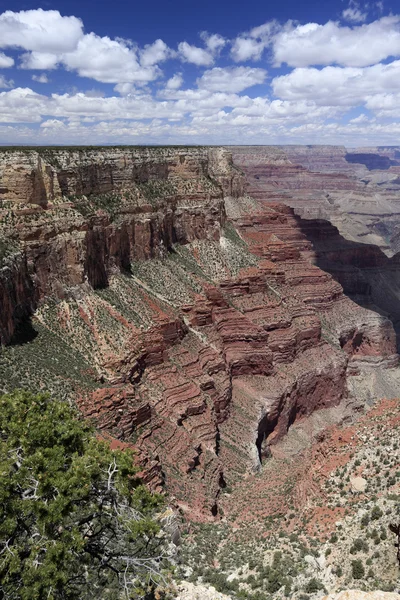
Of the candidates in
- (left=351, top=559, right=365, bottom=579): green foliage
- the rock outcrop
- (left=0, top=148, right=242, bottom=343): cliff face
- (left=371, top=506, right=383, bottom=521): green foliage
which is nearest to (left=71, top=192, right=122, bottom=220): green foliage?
(left=0, top=148, right=242, bottom=343): cliff face

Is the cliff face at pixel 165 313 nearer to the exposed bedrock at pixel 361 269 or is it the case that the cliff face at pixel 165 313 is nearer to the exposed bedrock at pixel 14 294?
the exposed bedrock at pixel 14 294

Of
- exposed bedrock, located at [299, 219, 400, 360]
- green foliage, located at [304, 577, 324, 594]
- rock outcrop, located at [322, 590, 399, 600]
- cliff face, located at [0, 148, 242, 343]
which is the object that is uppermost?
cliff face, located at [0, 148, 242, 343]

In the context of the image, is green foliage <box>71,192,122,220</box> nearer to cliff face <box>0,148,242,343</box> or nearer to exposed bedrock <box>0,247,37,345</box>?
cliff face <box>0,148,242,343</box>

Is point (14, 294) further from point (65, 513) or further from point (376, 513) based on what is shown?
point (376, 513)

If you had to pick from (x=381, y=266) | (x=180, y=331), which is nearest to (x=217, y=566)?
(x=180, y=331)

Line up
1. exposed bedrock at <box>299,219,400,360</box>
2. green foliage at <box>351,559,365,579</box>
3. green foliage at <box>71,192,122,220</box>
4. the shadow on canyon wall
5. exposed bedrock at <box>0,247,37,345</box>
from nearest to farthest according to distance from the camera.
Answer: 1. green foliage at <box>351,559,365,579</box>
2. exposed bedrock at <box>0,247,37,345</box>
3. green foliage at <box>71,192,122,220</box>
4. exposed bedrock at <box>299,219,400,360</box>
5. the shadow on canyon wall

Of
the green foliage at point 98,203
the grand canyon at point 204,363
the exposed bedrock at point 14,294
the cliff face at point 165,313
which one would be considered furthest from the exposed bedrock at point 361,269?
the exposed bedrock at point 14,294
